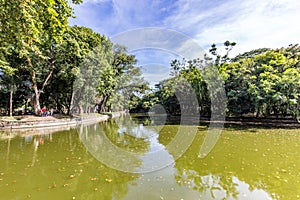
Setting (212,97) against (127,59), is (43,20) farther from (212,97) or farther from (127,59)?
(127,59)

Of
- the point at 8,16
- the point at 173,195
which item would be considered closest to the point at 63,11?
the point at 8,16

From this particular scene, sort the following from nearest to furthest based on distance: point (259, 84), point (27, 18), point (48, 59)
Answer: point (27, 18), point (259, 84), point (48, 59)

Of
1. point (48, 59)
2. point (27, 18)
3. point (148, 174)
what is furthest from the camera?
point (48, 59)

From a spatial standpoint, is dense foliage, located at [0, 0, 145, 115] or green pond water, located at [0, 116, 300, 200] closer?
green pond water, located at [0, 116, 300, 200]

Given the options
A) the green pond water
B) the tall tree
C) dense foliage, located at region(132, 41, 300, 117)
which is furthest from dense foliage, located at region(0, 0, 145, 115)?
dense foliage, located at region(132, 41, 300, 117)

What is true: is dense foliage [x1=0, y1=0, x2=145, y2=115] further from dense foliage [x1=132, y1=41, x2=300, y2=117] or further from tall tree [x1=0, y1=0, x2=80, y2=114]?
dense foliage [x1=132, y1=41, x2=300, y2=117]

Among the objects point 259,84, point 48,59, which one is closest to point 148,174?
point 259,84

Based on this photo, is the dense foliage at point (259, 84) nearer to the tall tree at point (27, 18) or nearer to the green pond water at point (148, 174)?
the green pond water at point (148, 174)

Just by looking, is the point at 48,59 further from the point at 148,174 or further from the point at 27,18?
the point at 148,174

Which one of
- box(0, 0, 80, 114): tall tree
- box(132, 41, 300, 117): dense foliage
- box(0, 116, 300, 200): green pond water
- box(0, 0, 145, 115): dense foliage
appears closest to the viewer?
box(0, 116, 300, 200): green pond water

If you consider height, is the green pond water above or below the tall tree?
below

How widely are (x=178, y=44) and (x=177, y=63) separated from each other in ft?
63.4

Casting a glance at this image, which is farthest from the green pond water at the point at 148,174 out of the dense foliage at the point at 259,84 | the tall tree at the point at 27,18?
the dense foliage at the point at 259,84

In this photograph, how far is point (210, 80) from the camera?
2234 cm
